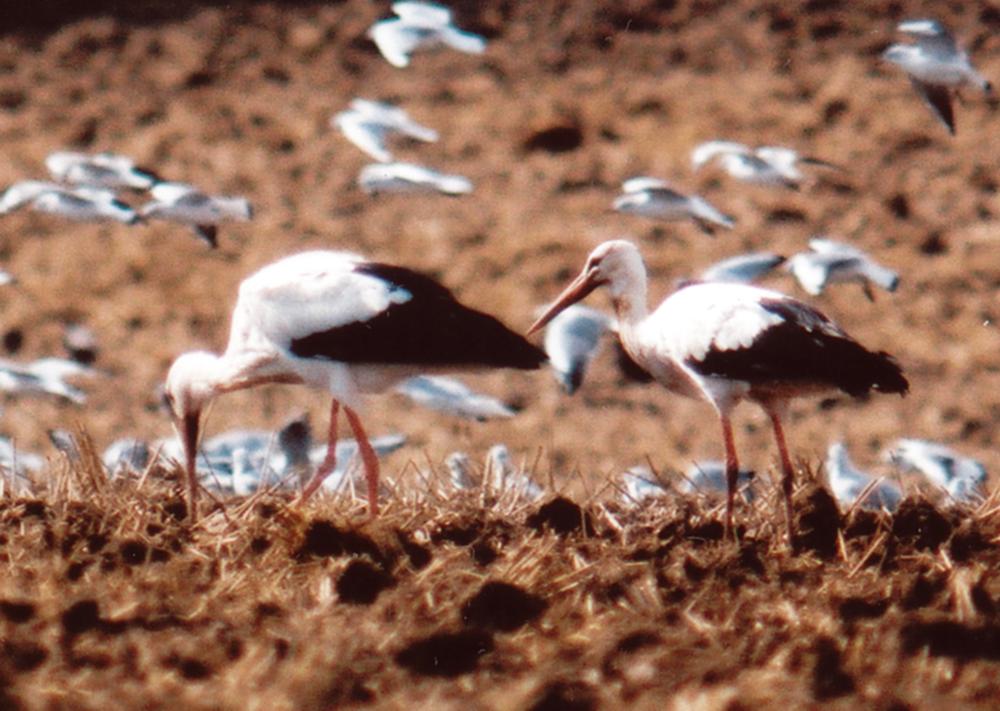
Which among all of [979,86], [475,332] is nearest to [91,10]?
[979,86]

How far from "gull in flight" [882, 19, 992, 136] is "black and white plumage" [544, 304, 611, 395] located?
2.25 metres

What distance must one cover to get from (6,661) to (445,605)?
1.06m

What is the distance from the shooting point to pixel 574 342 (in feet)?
34.6

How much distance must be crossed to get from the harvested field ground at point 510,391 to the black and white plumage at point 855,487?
0.22 meters

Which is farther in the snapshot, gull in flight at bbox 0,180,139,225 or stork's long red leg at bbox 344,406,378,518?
gull in flight at bbox 0,180,139,225

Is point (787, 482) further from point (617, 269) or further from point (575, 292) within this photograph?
point (575, 292)

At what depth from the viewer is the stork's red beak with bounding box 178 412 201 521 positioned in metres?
6.36

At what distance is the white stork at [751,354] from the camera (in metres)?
6.75

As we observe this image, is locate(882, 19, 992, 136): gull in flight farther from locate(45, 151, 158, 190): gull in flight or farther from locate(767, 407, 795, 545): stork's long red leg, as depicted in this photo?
locate(767, 407, 795, 545): stork's long red leg

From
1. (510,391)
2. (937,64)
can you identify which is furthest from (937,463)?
Result: (510,391)

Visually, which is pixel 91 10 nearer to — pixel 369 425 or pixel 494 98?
pixel 494 98

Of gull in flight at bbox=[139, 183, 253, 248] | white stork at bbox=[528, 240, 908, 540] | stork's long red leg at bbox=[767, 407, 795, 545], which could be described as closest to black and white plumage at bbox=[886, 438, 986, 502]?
white stork at bbox=[528, 240, 908, 540]

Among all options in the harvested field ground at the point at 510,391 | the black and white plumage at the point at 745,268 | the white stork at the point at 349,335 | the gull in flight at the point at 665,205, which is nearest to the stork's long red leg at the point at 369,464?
the white stork at the point at 349,335

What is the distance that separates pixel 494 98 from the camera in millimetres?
18734
